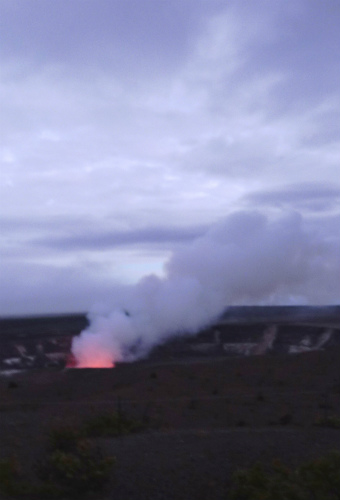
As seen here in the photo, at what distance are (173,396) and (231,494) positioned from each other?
748 inches

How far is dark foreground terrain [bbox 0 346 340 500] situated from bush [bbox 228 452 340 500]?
746mm

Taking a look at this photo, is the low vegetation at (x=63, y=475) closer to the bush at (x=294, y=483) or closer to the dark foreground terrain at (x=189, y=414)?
the dark foreground terrain at (x=189, y=414)

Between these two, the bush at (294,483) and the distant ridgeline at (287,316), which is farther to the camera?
the distant ridgeline at (287,316)

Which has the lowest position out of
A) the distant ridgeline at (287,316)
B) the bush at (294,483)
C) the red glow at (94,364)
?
the red glow at (94,364)

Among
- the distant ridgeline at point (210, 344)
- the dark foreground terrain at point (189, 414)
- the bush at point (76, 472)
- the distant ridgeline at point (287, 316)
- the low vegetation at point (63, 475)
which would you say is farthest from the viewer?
the distant ridgeline at point (287, 316)

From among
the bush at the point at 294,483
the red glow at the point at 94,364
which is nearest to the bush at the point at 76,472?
the bush at the point at 294,483

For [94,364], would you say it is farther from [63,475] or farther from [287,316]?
[287,316]

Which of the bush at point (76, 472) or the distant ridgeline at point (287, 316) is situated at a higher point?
the distant ridgeline at point (287, 316)

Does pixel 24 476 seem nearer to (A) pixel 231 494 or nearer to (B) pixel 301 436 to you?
(A) pixel 231 494

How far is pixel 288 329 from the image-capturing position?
63.8 m

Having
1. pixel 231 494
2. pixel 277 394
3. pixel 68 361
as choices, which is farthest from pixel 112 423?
pixel 68 361

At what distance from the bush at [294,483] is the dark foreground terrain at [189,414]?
2.45 ft

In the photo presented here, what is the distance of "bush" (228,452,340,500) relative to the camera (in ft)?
33.4

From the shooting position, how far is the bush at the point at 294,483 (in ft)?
33.4
